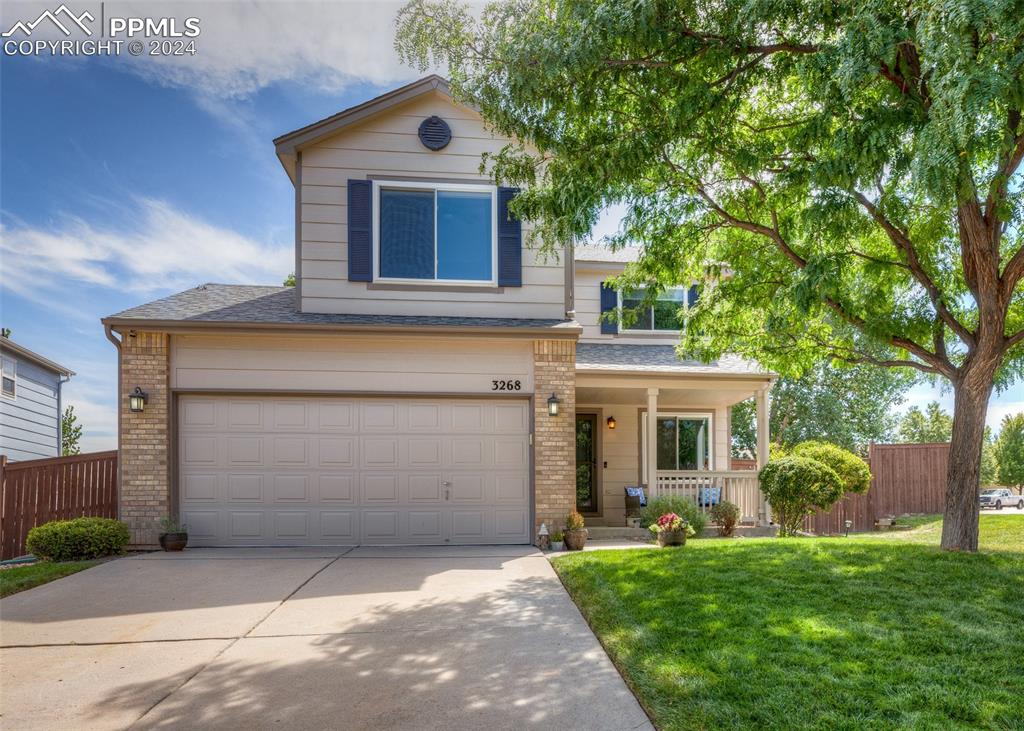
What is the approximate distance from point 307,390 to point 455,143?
4625mm

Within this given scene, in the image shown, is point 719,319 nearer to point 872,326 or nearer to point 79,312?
point 872,326

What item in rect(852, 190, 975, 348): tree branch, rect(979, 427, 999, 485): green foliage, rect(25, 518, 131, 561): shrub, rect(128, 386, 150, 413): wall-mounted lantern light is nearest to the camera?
rect(852, 190, 975, 348): tree branch

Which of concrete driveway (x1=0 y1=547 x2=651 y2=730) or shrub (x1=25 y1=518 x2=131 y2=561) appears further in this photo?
shrub (x1=25 y1=518 x2=131 y2=561)

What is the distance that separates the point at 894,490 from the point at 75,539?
15.4 m

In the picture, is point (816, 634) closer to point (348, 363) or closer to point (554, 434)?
point (554, 434)

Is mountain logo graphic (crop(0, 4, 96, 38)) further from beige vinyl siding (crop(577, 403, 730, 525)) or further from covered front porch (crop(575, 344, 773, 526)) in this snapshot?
beige vinyl siding (crop(577, 403, 730, 525))

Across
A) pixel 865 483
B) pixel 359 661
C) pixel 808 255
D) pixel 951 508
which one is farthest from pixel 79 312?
pixel 865 483

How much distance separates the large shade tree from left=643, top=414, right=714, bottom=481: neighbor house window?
4.82 meters

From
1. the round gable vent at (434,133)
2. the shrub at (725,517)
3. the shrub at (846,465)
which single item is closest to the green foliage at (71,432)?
the round gable vent at (434,133)

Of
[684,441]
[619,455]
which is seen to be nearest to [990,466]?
[684,441]

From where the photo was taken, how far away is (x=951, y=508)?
23.0 ft

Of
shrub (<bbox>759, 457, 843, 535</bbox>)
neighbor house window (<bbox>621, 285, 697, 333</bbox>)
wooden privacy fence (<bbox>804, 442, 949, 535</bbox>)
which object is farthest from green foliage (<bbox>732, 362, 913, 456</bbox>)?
shrub (<bbox>759, 457, 843, 535</bbox>)

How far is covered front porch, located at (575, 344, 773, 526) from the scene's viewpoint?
10.9m

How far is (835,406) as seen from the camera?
80.0 ft
